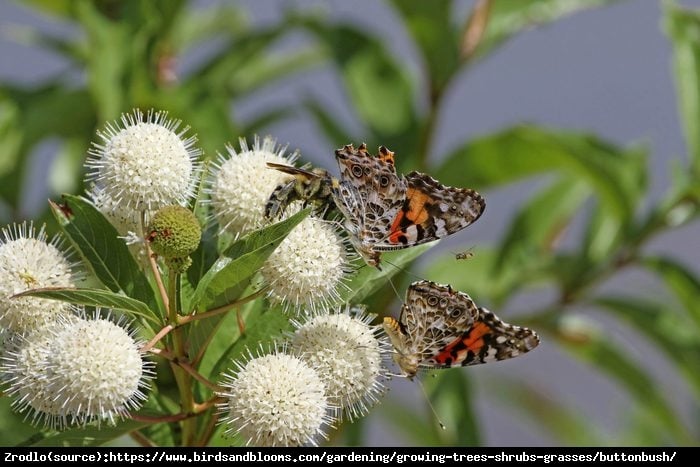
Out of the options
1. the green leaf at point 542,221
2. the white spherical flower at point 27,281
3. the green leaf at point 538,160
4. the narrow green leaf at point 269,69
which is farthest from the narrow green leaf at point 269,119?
the white spherical flower at point 27,281

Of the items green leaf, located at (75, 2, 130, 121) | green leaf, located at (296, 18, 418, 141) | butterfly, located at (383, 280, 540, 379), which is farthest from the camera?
green leaf, located at (296, 18, 418, 141)

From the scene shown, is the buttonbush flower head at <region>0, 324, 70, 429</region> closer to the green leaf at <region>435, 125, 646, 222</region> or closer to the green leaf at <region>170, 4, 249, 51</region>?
the green leaf at <region>435, 125, 646, 222</region>

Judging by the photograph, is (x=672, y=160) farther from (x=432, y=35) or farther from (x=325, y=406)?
(x=325, y=406)

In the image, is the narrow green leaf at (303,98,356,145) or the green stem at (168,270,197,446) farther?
the narrow green leaf at (303,98,356,145)

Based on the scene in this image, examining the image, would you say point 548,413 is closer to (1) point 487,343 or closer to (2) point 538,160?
(2) point 538,160

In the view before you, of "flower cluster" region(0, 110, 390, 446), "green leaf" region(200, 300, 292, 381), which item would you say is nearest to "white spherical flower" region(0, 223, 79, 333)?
"flower cluster" region(0, 110, 390, 446)

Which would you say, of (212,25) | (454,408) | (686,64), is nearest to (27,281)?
(454,408)
